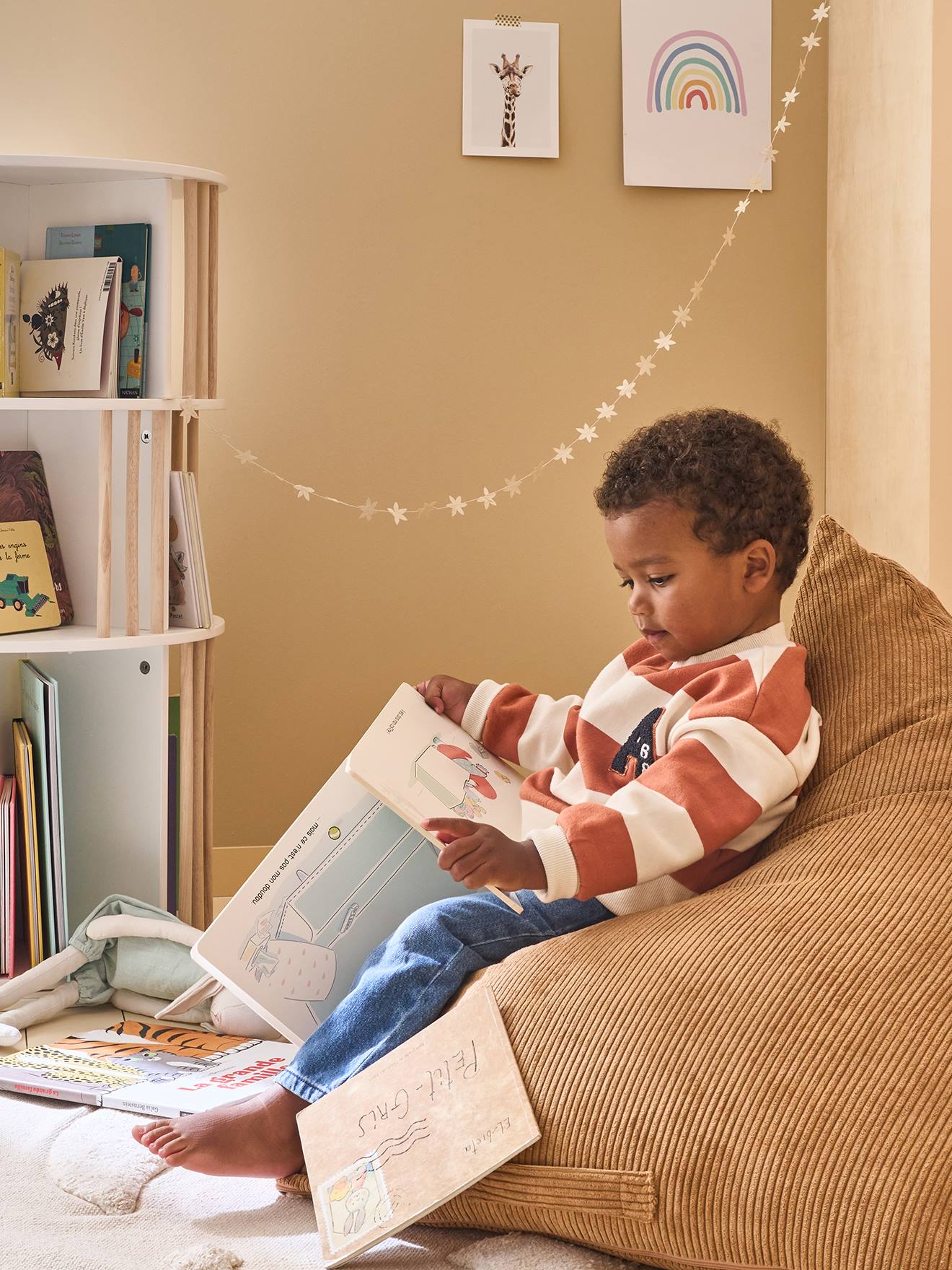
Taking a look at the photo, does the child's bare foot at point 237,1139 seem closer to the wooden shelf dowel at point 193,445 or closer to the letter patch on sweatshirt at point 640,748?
the letter patch on sweatshirt at point 640,748

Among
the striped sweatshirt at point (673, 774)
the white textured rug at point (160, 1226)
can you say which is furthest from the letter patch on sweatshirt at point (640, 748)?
the white textured rug at point (160, 1226)

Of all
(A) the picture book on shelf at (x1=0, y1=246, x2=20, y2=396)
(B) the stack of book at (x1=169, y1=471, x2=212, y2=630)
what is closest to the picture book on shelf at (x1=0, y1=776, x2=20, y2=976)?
(B) the stack of book at (x1=169, y1=471, x2=212, y2=630)

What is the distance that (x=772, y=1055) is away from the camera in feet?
3.47

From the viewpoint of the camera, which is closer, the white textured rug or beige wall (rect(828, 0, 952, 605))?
the white textured rug

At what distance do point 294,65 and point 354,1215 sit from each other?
192 centimetres

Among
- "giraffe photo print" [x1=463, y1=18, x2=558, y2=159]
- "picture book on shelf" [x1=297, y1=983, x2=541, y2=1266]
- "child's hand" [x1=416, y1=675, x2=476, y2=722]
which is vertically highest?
"giraffe photo print" [x1=463, y1=18, x2=558, y2=159]

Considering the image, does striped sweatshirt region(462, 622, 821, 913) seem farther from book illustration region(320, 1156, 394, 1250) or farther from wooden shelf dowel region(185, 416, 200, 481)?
wooden shelf dowel region(185, 416, 200, 481)

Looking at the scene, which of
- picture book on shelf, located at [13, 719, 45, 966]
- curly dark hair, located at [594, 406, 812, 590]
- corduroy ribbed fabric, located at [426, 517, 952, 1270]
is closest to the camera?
corduroy ribbed fabric, located at [426, 517, 952, 1270]

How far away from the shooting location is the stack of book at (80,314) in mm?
1860

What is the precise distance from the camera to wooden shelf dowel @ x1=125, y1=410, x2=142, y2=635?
1.81m

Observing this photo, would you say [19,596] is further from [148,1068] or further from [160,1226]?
[160,1226]

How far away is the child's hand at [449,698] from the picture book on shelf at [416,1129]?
1.59 feet

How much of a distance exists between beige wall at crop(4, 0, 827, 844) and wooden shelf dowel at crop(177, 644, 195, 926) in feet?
1.51

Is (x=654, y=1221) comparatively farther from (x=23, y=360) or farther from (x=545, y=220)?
(x=545, y=220)
